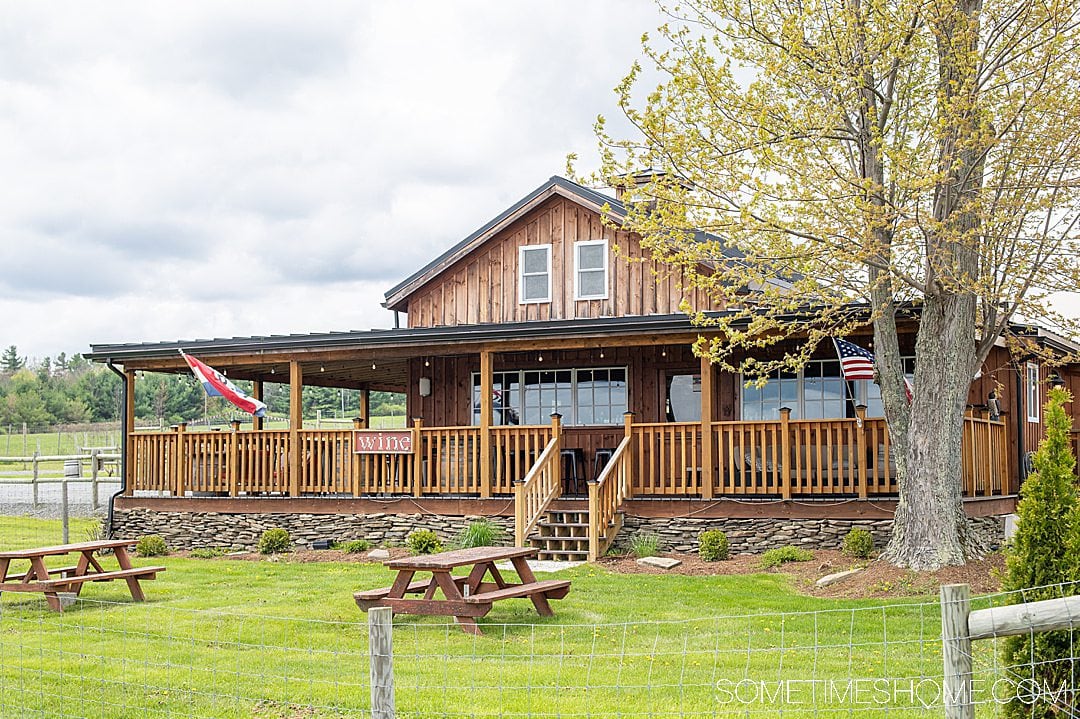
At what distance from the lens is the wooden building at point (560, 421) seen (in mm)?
14875

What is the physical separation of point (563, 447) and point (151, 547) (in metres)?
6.69

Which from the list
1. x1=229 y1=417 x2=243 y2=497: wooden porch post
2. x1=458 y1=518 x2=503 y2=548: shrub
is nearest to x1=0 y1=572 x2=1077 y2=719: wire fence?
x1=458 y1=518 x2=503 y2=548: shrub

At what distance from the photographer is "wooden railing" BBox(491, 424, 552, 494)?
16.0 metres

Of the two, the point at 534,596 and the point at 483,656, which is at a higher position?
the point at 534,596

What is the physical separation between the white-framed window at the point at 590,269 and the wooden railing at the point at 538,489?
458 centimetres

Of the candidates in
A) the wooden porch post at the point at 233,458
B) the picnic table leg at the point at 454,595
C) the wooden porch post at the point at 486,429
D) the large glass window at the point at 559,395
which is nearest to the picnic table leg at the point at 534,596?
the picnic table leg at the point at 454,595

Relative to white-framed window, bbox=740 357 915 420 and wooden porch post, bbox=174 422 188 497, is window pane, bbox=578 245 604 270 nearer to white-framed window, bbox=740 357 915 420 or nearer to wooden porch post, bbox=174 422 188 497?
white-framed window, bbox=740 357 915 420

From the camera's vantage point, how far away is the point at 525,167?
43.4m

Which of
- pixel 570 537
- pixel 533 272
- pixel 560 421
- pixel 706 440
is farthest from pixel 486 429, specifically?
pixel 533 272

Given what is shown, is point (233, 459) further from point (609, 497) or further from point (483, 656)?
point (483, 656)

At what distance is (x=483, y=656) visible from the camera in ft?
27.8

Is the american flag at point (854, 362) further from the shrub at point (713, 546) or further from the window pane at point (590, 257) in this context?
the window pane at point (590, 257)

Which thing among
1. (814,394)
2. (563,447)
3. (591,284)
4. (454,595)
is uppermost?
(591,284)

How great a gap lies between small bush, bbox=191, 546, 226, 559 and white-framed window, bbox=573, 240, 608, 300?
7.65 metres
